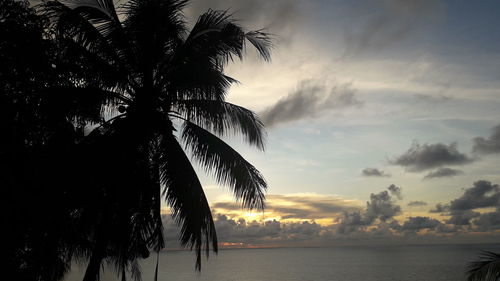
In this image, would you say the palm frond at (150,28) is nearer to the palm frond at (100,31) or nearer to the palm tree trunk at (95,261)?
the palm frond at (100,31)

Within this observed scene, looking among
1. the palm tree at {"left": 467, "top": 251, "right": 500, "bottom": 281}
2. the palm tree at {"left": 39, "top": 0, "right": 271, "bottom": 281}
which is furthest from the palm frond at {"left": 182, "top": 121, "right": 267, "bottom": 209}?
the palm tree at {"left": 467, "top": 251, "right": 500, "bottom": 281}

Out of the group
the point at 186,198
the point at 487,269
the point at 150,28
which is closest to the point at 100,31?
the point at 150,28

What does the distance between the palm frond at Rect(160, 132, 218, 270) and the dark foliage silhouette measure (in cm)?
3

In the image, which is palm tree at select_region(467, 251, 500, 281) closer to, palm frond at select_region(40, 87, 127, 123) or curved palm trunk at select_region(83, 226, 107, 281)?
curved palm trunk at select_region(83, 226, 107, 281)

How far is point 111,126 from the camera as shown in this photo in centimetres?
941

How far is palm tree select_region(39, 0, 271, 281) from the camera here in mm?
8781

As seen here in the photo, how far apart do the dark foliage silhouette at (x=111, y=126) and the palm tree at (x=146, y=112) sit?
0.03 m

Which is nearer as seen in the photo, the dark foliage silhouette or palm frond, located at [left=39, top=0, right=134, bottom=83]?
the dark foliage silhouette

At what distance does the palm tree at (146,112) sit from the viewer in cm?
878

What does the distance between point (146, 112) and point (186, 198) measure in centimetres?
233

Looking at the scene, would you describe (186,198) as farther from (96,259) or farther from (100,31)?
(100,31)

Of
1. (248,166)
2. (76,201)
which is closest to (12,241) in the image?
(76,201)

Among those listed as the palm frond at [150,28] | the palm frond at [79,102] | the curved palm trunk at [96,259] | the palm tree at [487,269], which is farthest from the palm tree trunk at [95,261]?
the palm tree at [487,269]

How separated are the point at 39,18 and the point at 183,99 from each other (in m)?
3.73
